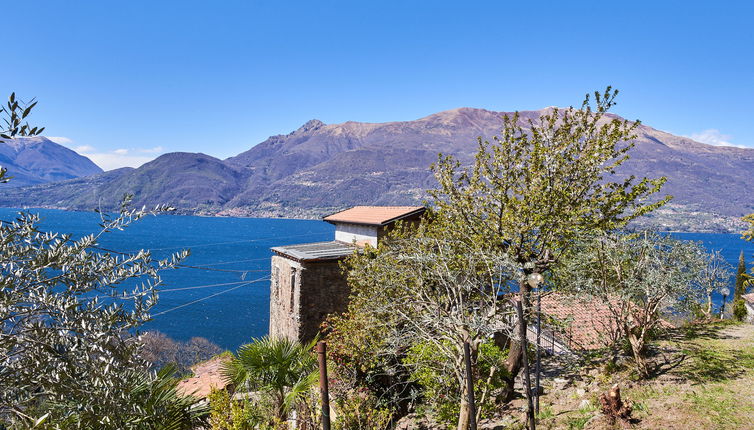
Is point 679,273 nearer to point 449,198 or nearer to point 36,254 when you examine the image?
point 449,198

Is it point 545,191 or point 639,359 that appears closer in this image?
point 639,359

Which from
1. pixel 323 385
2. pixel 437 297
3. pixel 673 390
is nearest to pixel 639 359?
pixel 673 390

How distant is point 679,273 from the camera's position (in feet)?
33.6

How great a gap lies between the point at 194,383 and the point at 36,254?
56.4 feet

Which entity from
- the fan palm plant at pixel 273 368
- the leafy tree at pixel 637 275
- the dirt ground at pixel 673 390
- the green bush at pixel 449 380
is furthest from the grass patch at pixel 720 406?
the fan palm plant at pixel 273 368

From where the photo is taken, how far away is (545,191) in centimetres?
1228

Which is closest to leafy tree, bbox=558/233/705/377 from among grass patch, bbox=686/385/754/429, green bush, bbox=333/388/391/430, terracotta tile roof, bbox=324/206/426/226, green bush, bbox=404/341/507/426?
grass patch, bbox=686/385/754/429

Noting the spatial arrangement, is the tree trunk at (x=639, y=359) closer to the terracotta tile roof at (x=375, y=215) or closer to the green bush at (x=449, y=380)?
the green bush at (x=449, y=380)

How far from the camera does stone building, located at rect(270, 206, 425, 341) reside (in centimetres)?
1833

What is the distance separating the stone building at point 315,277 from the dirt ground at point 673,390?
8846 millimetres

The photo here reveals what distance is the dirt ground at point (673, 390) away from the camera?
8.70 metres

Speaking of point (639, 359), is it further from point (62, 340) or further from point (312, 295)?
point (62, 340)

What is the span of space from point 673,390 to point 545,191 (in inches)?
232

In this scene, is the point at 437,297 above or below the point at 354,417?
above
